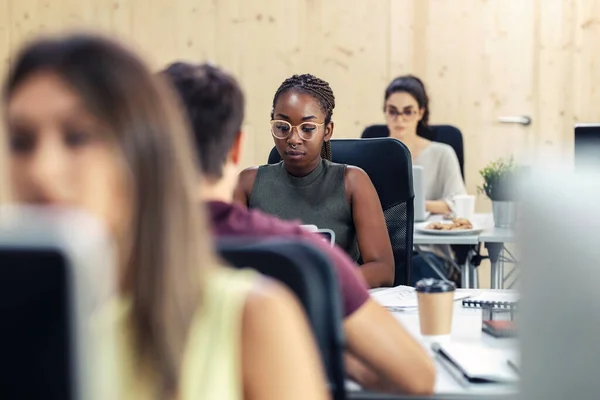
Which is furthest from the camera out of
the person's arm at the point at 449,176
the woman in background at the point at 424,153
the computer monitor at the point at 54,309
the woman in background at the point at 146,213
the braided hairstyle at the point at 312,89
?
the person's arm at the point at 449,176

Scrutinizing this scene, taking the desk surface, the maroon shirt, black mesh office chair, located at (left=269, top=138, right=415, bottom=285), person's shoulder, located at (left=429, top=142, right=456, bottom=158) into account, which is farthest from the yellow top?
person's shoulder, located at (left=429, top=142, right=456, bottom=158)

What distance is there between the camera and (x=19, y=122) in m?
0.86

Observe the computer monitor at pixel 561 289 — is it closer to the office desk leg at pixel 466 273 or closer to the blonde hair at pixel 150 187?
the blonde hair at pixel 150 187

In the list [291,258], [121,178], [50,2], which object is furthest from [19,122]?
[50,2]

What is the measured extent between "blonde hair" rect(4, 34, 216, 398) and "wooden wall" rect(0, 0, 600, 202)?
4197 millimetres

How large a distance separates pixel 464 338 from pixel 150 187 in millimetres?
1101

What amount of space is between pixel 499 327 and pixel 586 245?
109cm

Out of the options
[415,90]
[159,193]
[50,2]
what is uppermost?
[50,2]

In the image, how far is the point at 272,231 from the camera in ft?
4.48

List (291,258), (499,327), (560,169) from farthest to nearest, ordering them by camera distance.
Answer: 1. (499,327)
2. (291,258)
3. (560,169)

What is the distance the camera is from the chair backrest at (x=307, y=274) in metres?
1.17

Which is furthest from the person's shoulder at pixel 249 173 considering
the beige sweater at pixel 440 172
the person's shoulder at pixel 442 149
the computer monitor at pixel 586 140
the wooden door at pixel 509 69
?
the wooden door at pixel 509 69

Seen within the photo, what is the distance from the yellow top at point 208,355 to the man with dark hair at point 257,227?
1.47 feet

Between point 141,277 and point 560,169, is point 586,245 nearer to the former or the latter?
point 560,169
